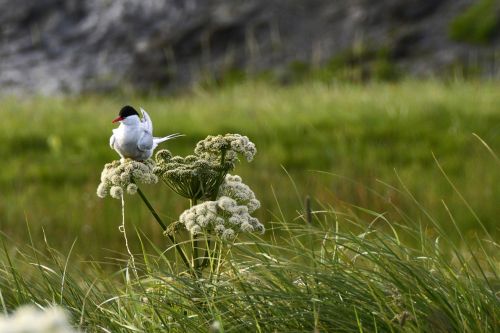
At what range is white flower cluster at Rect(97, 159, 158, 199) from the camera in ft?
9.46

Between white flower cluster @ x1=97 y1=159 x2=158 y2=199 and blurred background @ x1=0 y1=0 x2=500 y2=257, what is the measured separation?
3.66m

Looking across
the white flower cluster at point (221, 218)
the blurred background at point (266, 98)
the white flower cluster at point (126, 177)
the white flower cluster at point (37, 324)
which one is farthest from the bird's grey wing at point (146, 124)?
the blurred background at point (266, 98)

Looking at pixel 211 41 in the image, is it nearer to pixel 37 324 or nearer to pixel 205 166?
pixel 205 166

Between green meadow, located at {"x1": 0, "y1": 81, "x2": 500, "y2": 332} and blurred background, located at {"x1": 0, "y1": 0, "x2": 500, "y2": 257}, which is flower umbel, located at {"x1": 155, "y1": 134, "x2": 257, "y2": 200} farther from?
blurred background, located at {"x1": 0, "y1": 0, "x2": 500, "y2": 257}

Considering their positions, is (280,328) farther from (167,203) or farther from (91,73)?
(91,73)

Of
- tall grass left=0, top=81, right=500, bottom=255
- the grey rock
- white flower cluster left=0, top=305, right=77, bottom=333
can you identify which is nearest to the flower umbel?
white flower cluster left=0, top=305, right=77, bottom=333

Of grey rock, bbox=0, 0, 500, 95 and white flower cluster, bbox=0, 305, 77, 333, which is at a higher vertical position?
white flower cluster, bbox=0, 305, 77, 333

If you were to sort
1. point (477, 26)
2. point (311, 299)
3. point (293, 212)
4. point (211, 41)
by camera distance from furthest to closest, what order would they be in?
point (211, 41) → point (477, 26) → point (293, 212) → point (311, 299)

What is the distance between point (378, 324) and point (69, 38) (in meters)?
11.0

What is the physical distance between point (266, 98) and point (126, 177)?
7.58 m

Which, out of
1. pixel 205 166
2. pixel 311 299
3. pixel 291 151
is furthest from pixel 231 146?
pixel 291 151

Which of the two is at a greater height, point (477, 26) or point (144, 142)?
point (144, 142)

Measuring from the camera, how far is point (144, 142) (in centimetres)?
297

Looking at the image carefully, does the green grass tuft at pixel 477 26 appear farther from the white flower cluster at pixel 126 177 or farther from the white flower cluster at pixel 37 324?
the white flower cluster at pixel 37 324
